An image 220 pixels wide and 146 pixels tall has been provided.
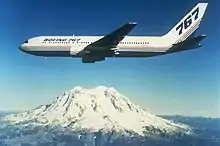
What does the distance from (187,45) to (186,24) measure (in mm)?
176

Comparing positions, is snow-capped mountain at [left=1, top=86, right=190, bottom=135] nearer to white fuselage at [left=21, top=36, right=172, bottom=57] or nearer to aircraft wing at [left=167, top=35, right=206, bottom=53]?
white fuselage at [left=21, top=36, right=172, bottom=57]

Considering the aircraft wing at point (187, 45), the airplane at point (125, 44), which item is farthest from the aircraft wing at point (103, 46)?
the aircraft wing at point (187, 45)

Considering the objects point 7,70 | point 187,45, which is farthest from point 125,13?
point 7,70

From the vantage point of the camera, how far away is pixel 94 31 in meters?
3.76

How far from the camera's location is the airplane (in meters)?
3.72

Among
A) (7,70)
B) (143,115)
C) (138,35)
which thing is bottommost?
(143,115)

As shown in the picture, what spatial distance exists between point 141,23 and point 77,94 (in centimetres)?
80

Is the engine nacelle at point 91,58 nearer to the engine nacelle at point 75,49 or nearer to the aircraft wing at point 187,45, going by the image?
the engine nacelle at point 75,49

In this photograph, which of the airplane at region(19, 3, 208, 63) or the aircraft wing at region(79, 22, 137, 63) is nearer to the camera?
the aircraft wing at region(79, 22, 137, 63)

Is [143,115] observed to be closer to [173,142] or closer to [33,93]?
[173,142]

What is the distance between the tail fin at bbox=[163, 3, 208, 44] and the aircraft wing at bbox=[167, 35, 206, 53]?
3 cm

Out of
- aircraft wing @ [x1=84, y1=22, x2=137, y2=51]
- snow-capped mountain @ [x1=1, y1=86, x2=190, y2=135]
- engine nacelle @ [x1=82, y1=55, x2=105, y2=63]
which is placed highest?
aircraft wing @ [x1=84, y1=22, x2=137, y2=51]

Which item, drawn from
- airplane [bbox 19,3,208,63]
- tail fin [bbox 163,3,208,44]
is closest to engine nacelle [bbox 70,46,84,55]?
airplane [bbox 19,3,208,63]

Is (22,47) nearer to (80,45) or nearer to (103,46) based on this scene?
(80,45)
